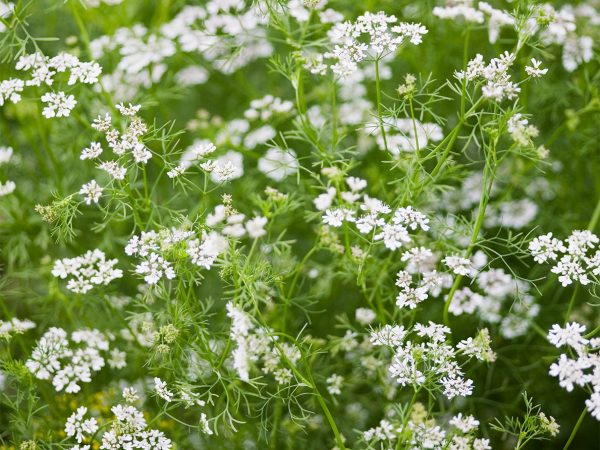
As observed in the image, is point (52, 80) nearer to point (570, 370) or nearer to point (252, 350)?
point (252, 350)

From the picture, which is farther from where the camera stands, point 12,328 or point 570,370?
point 12,328

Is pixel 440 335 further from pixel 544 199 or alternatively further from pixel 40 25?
pixel 40 25

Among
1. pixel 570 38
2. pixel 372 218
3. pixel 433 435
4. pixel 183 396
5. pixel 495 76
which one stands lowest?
pixel 433 435

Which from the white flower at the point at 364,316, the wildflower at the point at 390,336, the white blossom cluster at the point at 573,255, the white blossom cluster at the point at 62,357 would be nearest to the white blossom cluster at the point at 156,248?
the white blossom cluster at the point at 62,357

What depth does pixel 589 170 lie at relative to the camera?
3768 mm

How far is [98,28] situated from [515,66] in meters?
2.62

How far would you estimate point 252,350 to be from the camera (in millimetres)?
2502

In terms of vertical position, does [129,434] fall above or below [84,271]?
below

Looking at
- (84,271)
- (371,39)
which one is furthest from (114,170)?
(371,39)

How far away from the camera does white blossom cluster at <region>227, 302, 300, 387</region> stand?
2.29 meters

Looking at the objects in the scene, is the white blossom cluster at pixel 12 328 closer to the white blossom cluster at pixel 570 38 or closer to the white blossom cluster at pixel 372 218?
the white blossom cluster at pixel 372 218

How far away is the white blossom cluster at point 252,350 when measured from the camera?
7.52 feet

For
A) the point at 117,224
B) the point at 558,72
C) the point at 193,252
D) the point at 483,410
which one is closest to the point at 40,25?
the point at 117,224

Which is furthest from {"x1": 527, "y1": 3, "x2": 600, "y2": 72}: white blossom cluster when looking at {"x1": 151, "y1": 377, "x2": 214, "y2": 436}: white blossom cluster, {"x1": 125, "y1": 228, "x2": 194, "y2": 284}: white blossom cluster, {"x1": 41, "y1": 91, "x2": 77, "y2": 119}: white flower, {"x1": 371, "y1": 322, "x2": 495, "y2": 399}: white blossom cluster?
{"x1": 151, "y1": 377, "x2": 214, "y2": 436}: white blossom cluster
